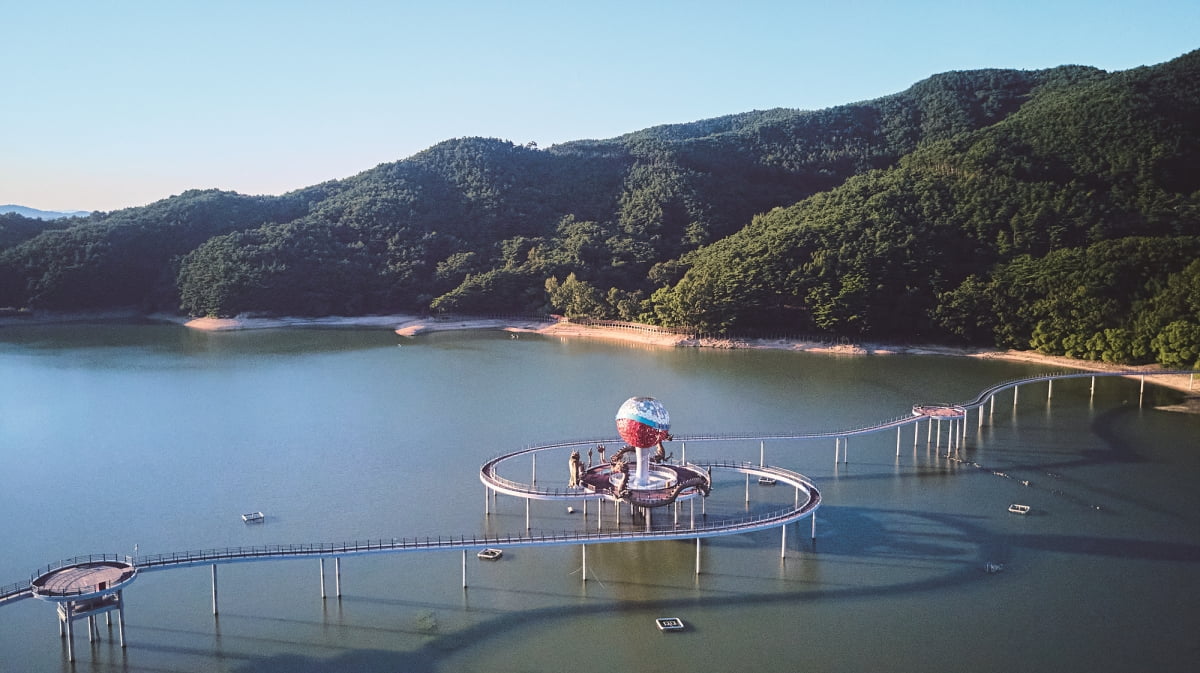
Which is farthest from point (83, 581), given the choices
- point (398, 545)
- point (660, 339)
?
point (660, 339)

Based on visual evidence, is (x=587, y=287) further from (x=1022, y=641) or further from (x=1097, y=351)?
(x=1022, y=641)

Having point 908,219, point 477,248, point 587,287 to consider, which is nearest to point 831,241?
point 908,219

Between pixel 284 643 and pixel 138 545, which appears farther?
pixel 138 545

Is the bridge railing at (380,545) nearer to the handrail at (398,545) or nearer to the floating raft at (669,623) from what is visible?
the handrail at (398,545)

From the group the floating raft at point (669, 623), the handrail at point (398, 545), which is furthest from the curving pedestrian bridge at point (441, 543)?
the floating raft at point (669, 623)

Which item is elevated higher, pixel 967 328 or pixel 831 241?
pixel 831 241

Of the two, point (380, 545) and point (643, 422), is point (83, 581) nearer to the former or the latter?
point (380, 545)

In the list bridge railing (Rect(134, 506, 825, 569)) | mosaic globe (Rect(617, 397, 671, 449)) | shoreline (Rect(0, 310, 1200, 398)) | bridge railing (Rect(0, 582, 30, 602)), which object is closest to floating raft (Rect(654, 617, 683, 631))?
bridge railing (Rect(134, 506, 825, 569))

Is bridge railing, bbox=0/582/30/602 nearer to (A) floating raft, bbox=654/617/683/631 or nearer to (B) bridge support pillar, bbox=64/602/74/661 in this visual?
(B) bridge support pillar, bbox=64/602/74/661
